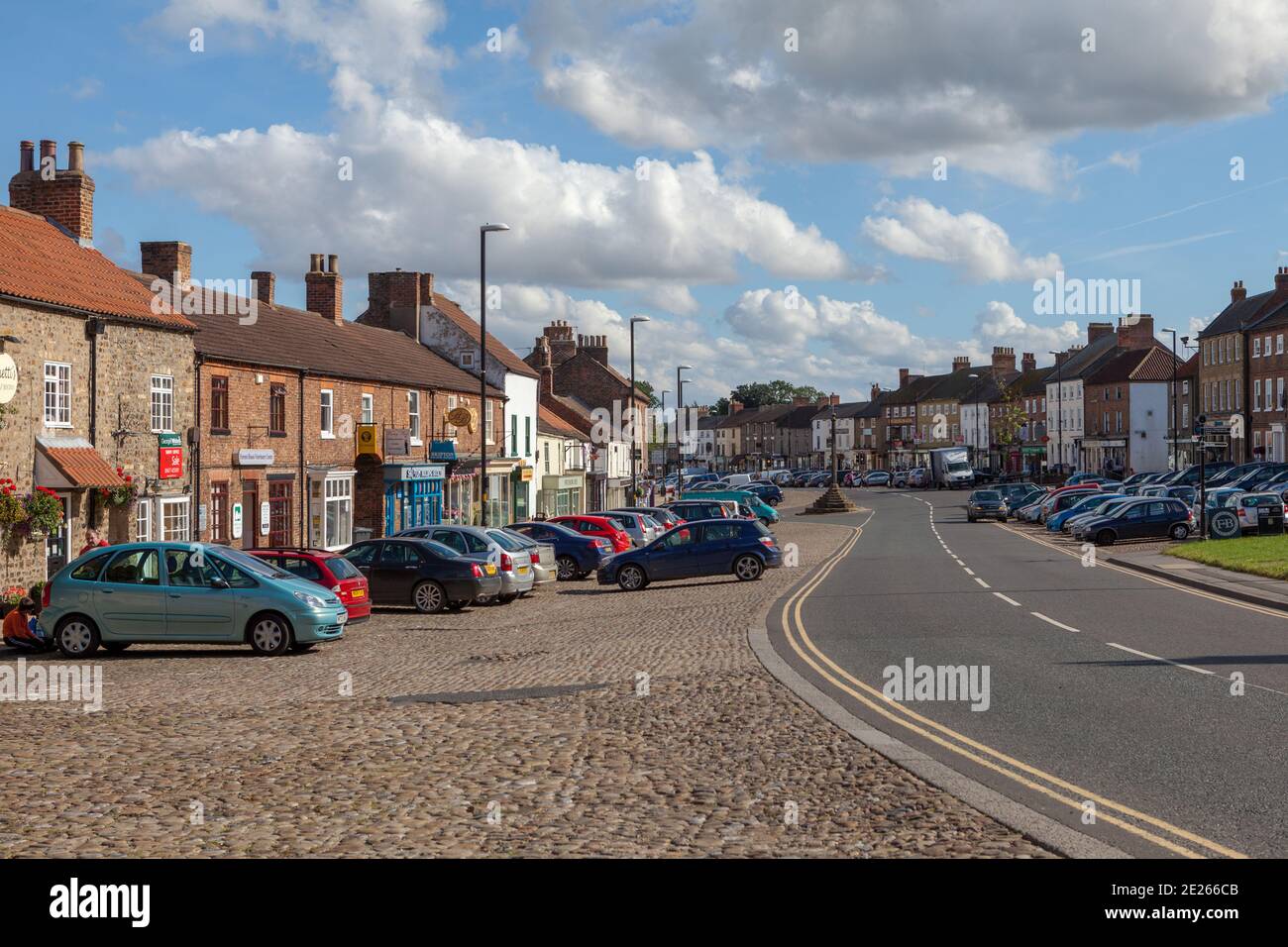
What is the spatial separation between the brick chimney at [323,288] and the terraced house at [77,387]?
49.1ft

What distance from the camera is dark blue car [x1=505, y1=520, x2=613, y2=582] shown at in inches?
1340

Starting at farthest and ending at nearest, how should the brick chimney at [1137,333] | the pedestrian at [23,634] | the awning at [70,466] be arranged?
the brick chimney at [1137,333] < the awning at [70,466] < the pedestrian at [23,634]

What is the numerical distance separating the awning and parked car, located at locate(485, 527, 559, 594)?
26.0ft

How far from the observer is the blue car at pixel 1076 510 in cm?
5181

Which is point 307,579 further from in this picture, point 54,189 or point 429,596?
point 54,189

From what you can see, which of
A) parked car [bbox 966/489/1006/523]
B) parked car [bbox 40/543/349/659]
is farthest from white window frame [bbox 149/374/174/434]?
parked car [bbox 966/489/1006/523]

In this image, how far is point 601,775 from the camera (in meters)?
9.48

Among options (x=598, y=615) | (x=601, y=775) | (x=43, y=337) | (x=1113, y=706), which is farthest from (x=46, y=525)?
(x=1113, y=706)

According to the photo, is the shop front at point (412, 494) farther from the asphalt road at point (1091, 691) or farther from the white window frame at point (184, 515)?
the asphalt road at point (1091, 691)

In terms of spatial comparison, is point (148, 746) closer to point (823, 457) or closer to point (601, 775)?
point (601, 775)

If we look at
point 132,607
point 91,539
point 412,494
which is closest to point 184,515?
point 91,539

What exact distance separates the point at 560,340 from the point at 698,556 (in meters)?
68.3

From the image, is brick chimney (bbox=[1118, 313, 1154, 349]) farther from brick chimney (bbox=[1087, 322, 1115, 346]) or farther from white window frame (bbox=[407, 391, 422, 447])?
white window frame (bbox=[407, 391, 422, 447])

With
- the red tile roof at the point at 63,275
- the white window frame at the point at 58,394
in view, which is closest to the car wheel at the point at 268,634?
the white window frame at the point at 58,394
